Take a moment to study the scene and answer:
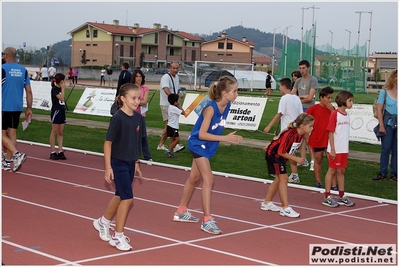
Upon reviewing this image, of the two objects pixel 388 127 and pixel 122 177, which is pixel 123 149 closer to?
pixel 122 177

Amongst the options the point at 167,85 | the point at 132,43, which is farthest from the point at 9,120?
the point at 132,43

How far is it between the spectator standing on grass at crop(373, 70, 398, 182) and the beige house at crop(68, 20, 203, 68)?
8389 centimetres

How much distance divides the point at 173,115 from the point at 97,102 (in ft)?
38.0

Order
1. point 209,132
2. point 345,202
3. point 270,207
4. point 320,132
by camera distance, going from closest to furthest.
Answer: point 209,132, point 270,207, point 345,202, point 320,132

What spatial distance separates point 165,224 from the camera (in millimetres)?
7949

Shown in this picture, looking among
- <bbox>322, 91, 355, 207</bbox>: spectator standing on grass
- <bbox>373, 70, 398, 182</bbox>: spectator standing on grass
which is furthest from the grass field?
<bbox>322, 91, 355, 207</bbox>: spectator standing on grass

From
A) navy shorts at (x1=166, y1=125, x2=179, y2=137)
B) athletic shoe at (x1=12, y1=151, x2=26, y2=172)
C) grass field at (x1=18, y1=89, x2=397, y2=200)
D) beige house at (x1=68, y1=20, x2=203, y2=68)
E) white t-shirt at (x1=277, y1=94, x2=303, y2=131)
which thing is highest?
beige house at (x1=68, y1=20, x2=203, y2=68)

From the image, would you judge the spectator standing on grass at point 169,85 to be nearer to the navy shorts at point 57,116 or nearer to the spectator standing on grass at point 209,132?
the navy shorts at point 57,116

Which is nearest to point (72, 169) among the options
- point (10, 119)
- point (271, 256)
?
point (10, 119)

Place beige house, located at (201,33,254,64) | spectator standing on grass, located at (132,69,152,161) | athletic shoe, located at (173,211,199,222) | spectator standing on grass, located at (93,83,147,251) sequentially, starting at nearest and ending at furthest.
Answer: spectator standing on grass, located at (93,83,147,251), athletic shoe, located at (173,211,199,222), spectator standing on grass, located at (132,69,152,161), beige house, located at (201,33,254,64)

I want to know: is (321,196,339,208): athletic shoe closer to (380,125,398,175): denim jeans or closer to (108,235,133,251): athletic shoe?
(380,125,398,175): denim jeans

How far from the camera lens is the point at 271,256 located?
6598 millimetres

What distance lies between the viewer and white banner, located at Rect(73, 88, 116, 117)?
24.4m

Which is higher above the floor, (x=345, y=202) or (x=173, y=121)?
(x=173, y=121)
